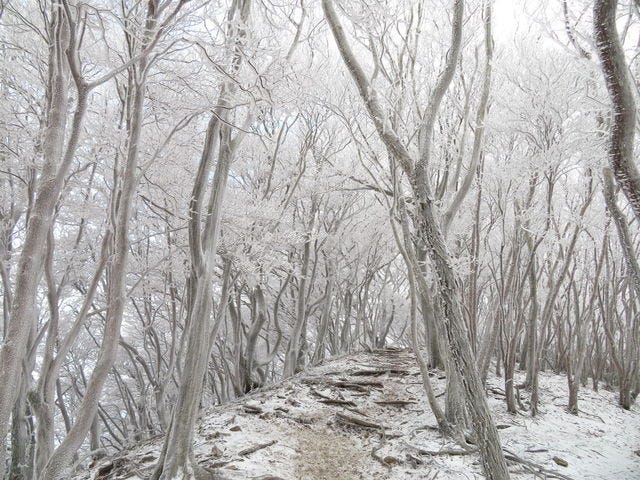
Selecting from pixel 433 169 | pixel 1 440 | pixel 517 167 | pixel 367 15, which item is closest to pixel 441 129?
pixel 433 169

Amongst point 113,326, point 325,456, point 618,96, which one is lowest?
point 325,456

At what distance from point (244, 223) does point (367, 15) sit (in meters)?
3.32

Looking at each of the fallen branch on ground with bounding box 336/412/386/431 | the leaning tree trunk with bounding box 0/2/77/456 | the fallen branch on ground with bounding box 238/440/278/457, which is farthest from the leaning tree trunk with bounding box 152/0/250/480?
the fallen branch on ground with bounding box 336/412/386/431

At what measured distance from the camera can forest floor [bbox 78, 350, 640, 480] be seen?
386 centimetres

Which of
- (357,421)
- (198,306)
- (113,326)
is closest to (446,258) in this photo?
(198,306)

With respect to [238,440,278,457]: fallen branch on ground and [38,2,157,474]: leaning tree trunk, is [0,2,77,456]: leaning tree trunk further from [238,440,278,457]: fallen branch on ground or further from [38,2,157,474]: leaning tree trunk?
[238,440,278,457]: fallen branch on ground

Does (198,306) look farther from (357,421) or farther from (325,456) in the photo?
(357,421)

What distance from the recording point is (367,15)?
3697mm

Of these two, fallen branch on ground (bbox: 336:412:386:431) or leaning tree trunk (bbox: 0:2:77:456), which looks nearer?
leaning tree trunk (bbox: 0:2:77:456)

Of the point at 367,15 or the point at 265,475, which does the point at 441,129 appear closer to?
the point at 367,15

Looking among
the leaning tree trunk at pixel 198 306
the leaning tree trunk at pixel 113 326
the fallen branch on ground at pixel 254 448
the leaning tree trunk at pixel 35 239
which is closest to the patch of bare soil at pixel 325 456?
the fallen branch on ground at pixel 254 448

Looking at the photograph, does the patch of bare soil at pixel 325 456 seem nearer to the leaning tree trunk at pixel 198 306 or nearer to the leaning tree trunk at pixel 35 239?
the leaning tree trunk at pixel 198 306

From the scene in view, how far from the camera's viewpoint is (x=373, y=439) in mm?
4824

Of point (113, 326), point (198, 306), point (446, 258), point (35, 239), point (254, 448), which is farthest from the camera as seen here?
point (254, 448)
